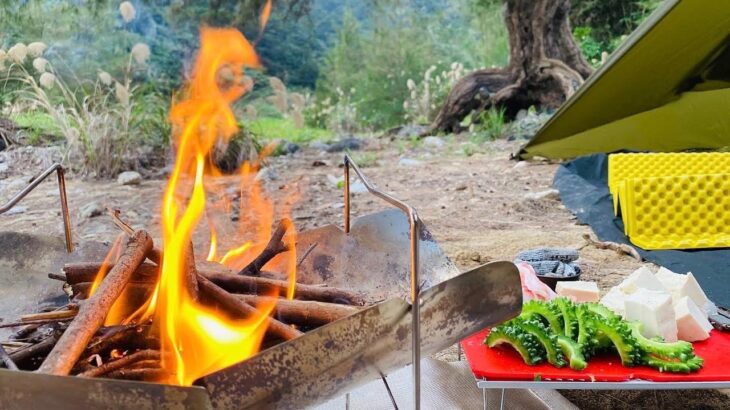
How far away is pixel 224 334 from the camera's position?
3.19ft

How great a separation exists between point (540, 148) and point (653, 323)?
2969 mm

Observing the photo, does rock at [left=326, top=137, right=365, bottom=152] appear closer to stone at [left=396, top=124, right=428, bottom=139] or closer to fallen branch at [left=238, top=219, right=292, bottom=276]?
stone at [left=396, top=124, right=428, bottom=139]

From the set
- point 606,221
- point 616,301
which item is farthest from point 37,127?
point 616,301

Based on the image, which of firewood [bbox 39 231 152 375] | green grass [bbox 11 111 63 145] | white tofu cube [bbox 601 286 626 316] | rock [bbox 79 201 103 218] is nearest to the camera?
firewood [bbox 39 231 152 375]

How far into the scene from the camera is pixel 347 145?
17.8 ft

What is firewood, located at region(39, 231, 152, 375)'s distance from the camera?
808 millimetres

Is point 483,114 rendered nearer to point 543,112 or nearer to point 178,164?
point 543,112

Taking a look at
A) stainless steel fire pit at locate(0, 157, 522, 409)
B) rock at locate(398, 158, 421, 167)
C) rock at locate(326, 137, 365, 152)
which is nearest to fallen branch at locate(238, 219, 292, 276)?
stainless steel fire pit at locate(0, 157, 522, 409)

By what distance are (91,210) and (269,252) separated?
2100 millimetres

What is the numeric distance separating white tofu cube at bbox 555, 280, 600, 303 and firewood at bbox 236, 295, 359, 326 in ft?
1.81

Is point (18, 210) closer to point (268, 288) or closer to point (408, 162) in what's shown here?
point (408, 162)

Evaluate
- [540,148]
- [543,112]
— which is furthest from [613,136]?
[543,112]

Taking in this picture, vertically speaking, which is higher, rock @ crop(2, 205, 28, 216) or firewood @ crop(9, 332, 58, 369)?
firewood @ crop(9, 332, 58, 369)

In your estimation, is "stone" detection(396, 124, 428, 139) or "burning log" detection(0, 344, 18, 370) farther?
"stone" detection(396, 124, 428, 139)
